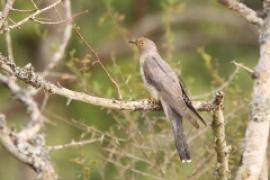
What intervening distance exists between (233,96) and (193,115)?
3.89 ft

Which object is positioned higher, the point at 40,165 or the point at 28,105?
the point at 28,105

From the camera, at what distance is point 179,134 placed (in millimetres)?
5578

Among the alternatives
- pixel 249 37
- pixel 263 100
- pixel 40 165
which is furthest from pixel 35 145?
pixel 249 37

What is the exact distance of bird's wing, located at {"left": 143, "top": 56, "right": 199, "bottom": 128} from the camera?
5555 mm

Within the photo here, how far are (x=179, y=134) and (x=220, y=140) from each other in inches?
22.5

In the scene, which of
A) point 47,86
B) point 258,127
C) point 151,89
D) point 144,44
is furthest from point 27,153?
point 144,44

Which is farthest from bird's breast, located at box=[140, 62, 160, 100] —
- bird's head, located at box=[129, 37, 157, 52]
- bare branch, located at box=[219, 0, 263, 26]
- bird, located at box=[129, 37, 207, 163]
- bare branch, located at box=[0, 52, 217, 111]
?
bare branch, located at box=[0, 52, 217, 111]

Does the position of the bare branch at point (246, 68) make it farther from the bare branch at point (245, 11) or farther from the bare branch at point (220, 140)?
the bare branch at point (245, 11)

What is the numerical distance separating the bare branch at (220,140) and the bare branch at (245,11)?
106cm

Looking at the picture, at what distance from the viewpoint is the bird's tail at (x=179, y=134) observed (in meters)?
5.43

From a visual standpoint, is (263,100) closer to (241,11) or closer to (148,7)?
(241,11)

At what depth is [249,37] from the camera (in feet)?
41.6

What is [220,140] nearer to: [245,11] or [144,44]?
[245,11]

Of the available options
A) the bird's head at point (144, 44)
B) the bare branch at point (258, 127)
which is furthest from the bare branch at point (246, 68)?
the bird's head at point (144, 44)
